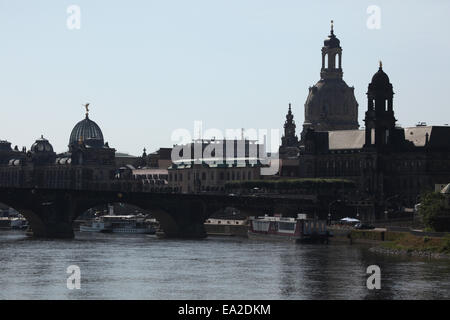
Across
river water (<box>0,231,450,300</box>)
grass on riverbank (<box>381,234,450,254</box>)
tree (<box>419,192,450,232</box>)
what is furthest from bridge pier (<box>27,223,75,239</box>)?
tree (<box>419,192,450,232</box>)

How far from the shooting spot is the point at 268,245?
16100 centimetres

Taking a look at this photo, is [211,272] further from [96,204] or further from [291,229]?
[96,204]

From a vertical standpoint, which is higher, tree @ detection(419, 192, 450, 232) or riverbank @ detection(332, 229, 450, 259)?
tree @ detection(419, 192, 450, 232)

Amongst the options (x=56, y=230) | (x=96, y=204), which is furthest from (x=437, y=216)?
(x=96, y=204)

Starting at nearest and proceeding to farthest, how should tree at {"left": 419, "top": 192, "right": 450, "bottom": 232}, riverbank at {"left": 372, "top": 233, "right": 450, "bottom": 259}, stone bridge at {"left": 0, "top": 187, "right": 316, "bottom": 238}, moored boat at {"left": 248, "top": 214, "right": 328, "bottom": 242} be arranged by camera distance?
riverbank at {"left": 372, "top": 233, "right": 450, "bottom": 259} → tree at {"left": 419, "top": 192, "right": 450, "bottom": 232} → moored boat at {"left": 248, "top": 214, "right": 328, "bottom": 242} → stone bridge at {"left": 0, "top": 187, "right": 316, "bottom": 238}

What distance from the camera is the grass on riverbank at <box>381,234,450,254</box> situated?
13200cm

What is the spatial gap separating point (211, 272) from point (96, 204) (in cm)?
7343

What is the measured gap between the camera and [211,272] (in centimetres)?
11306

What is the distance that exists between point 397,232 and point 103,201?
4731 cm

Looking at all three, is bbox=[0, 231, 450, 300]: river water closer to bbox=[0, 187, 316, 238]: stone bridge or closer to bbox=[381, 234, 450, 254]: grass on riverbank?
bbox=[381, 234, 450, 254]: grass on riverbank

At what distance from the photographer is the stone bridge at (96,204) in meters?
175

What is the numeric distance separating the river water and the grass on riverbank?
345cm

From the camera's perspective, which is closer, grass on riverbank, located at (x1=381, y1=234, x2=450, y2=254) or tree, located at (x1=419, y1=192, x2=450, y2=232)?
grass on riverbank, located at (x1=381, y1=234, x2=450, y2=254)
